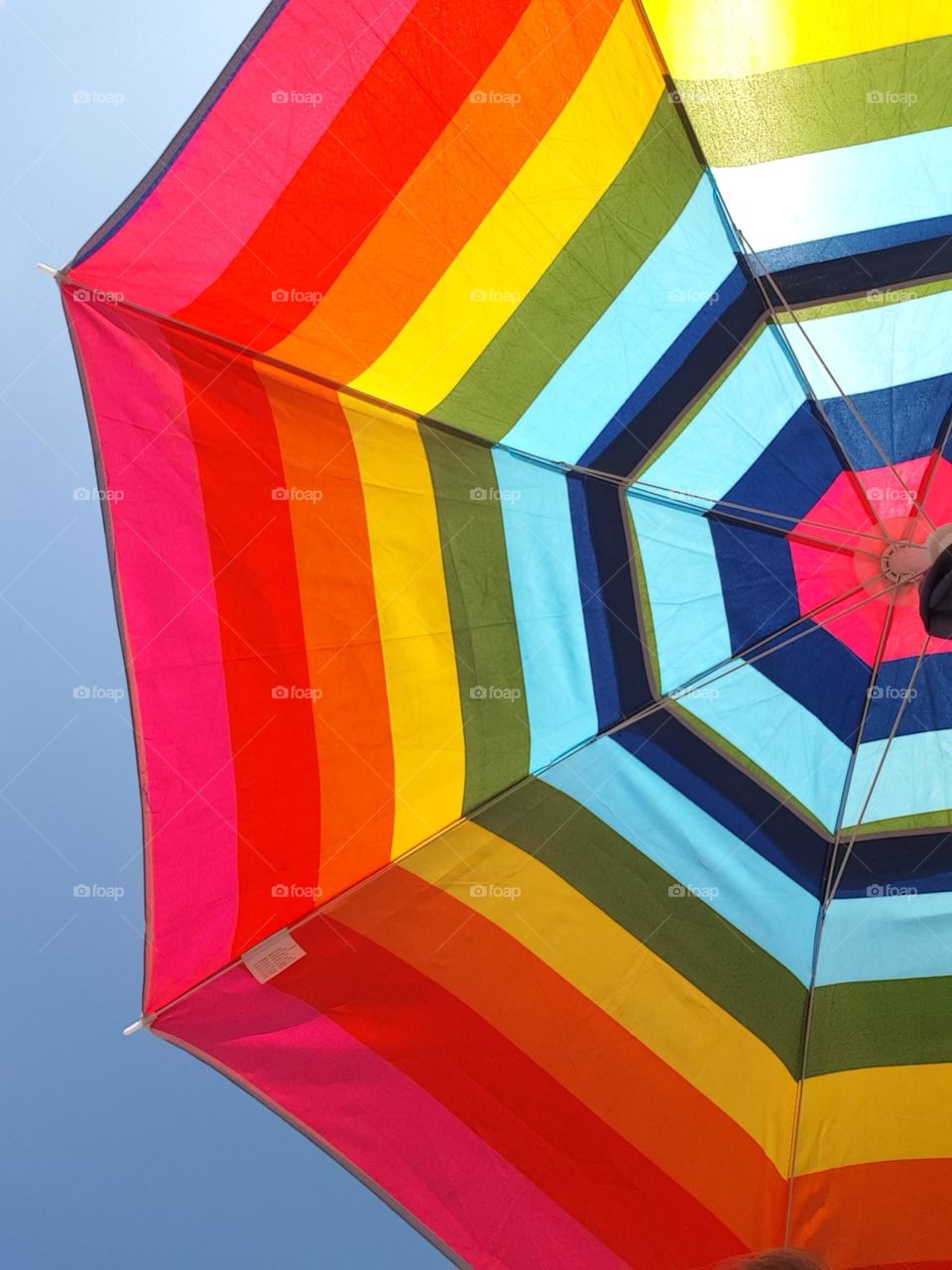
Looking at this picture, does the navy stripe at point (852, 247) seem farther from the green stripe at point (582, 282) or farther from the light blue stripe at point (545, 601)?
the light blue stripe at point (545, 601)

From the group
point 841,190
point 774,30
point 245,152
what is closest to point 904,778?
point 841,190

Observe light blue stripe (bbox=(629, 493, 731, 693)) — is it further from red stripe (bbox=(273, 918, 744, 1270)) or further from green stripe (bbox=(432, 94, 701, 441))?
red stripe (bbox=(273, 918, 744, 1270))

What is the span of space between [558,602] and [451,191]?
3.11ft

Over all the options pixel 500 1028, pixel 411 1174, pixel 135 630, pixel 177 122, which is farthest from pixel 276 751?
pixel 177 122

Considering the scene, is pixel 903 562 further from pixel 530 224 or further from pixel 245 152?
pixel 245 152

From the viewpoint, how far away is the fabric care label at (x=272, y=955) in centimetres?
239

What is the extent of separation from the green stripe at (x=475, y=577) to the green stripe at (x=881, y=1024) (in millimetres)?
1106

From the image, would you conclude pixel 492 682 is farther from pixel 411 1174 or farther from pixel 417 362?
pixel 411 1174

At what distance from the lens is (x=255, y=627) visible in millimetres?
2354

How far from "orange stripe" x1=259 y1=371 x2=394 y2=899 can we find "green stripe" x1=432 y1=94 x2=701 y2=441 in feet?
0.95

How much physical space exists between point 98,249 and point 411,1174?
6.91 ft

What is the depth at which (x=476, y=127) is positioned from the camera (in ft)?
7.52

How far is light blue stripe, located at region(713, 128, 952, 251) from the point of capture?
89.0 inches

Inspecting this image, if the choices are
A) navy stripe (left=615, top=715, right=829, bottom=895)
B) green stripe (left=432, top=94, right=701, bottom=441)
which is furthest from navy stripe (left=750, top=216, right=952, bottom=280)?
navy stripe (left=615, top=715, right=829, bottom=895)
